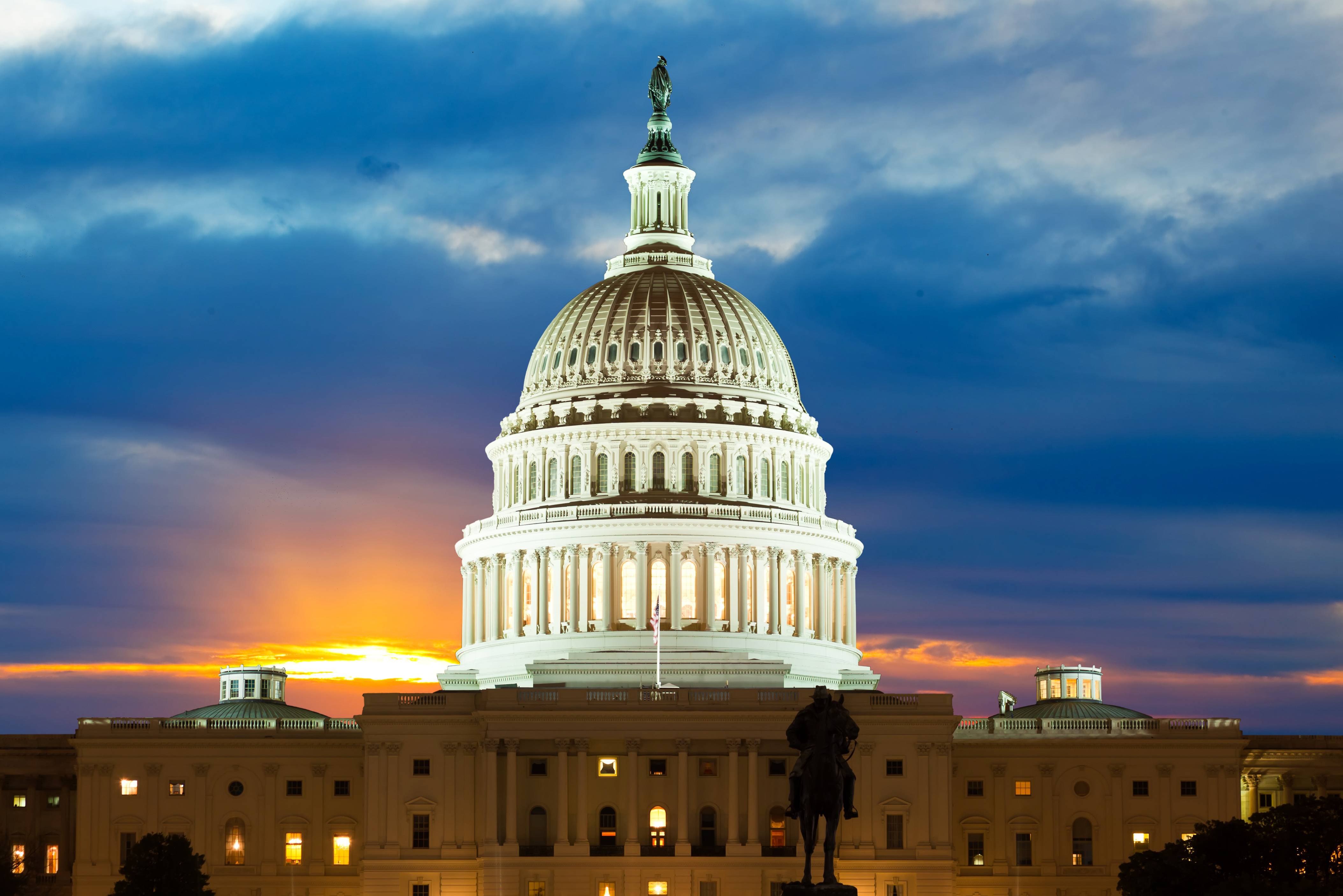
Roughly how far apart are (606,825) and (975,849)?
2175 centimetres

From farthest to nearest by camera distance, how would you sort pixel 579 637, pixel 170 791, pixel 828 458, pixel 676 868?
pixel 828 458
pixel 579 637
pixel 170 791
pixel 676 868

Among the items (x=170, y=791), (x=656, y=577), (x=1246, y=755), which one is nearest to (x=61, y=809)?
(x=170, y=791)

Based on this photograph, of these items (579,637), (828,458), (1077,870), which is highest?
(828,458)

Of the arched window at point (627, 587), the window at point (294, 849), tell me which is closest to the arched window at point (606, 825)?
the window at point (294, 849)

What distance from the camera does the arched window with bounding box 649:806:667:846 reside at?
14888cm

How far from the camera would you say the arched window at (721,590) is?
554 ft

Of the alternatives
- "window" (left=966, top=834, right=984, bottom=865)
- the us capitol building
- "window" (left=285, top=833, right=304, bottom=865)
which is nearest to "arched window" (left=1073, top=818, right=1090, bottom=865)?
the us capitol building

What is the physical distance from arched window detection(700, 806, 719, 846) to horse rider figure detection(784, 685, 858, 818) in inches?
2369

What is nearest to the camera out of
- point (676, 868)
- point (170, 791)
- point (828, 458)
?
point (676, 868)

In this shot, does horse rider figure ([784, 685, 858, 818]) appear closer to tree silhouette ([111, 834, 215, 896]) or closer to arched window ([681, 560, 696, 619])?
tree silhouette ([111, 834, 215, 896])

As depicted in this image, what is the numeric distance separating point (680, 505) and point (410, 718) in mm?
27120

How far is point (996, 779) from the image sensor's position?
155125mm

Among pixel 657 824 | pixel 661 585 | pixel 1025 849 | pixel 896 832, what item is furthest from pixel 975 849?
pixel 661 585

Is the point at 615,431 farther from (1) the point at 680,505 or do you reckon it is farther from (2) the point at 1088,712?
(2) the point at 1088,712
